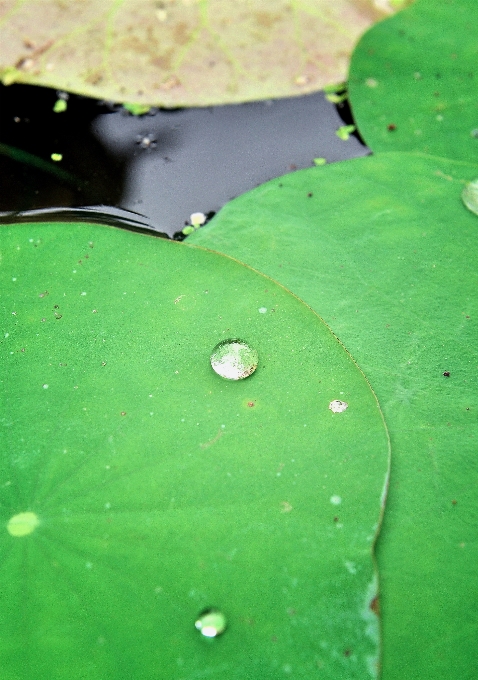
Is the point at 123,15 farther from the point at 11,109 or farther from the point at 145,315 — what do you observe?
the point at 145,315

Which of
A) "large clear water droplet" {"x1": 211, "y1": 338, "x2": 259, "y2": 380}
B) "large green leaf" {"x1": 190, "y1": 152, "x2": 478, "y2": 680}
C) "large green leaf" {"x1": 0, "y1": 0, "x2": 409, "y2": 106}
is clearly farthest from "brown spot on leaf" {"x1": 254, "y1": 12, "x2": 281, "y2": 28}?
"large clear water droplet" {"x1": 211, "y1": 338, "x2": 259, "y2": 380}

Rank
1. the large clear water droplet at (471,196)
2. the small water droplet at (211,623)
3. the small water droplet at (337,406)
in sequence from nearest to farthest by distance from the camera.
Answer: the small water droplet at (211,623)
the small water droplet at (337,406)
the large clear water droplet at (471,196)

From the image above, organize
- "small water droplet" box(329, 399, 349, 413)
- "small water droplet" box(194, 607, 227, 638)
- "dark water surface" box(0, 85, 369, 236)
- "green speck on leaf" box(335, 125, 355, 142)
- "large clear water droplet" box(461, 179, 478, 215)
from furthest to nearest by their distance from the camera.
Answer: "green speck on leaf" box(335, 125, 355, 142), "dark water surface" box(0, 85, 369, 236), "large clear water droplet" box(461, 179, 478, 215), "small water droplet" box(329, 399, 349, 413), "small water droplet" box(194, 607, 227, 638)

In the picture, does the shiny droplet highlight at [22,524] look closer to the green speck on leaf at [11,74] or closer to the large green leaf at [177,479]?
the large green leaf at [177,479]

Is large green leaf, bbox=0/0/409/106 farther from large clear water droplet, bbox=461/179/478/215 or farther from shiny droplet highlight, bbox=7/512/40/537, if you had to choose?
shiny droplet highlight, bbox=7/512/40/537

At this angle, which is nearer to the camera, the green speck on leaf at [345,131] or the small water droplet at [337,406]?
the small water droplet at [337,406]

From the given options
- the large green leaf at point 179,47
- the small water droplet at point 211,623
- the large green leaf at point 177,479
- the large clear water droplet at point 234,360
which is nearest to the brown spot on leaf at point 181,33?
the large green leaf at point 179,47
